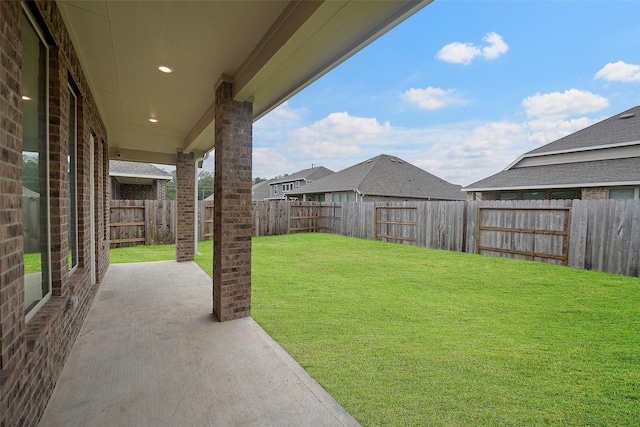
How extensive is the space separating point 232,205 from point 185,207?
426cm

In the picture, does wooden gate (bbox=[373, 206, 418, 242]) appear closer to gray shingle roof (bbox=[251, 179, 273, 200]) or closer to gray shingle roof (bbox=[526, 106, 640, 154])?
gray shingle roof (bbox=[526, 106, 640, 154])

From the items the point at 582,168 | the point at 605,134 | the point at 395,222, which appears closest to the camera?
the point at 395,222

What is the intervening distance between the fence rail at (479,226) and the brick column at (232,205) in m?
7.81

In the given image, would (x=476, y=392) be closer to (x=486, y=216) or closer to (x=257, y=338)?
(x=257, y=338)

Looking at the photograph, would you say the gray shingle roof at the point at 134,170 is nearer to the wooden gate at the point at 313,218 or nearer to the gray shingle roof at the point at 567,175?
the wooden gate at the point at 313,218

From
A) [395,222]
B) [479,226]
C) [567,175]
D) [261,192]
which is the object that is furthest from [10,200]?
[261,192]

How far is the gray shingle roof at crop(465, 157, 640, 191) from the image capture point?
1059cm

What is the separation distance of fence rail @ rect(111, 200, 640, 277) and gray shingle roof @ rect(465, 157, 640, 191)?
5430 millimetres

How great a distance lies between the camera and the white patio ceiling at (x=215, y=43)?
218 centimetres

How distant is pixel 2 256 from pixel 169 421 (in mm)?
1393

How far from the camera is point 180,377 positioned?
243cm

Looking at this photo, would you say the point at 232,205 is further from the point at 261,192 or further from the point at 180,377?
the point at 261,192

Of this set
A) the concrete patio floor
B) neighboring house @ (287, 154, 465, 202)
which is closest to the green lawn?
the concrete patio floor

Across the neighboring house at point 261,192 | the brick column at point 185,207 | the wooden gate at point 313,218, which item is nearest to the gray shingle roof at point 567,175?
the wooden gate at point 313,218
